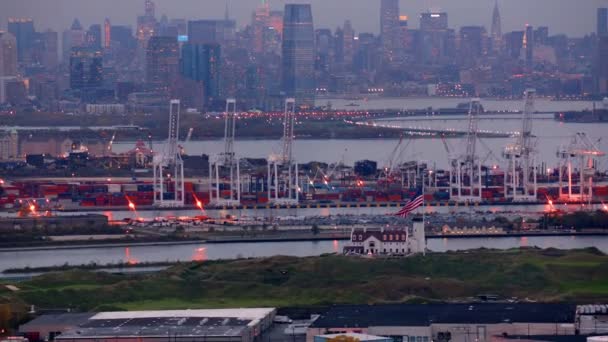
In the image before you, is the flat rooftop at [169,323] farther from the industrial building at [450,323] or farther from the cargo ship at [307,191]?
the cargo ship at [307,191]

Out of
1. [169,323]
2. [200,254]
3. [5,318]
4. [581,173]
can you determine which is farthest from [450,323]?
[581,173]

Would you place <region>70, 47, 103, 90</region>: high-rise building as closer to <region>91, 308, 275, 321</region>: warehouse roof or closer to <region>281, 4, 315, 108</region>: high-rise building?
<region>281, 4, 315, 108</region>: high-rise building

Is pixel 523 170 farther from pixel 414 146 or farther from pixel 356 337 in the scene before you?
pixel 356 337

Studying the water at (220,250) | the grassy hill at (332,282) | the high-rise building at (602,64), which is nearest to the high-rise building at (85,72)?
the high-rise building at (602,64)

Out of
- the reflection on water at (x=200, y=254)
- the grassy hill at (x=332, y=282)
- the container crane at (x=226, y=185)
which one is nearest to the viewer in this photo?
the grassy hill at (x=332, y=282)

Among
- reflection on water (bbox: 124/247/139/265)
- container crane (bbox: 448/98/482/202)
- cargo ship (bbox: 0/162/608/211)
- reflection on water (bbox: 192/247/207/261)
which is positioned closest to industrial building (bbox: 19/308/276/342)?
reflection on water (bbox: 124/247/139/265)
